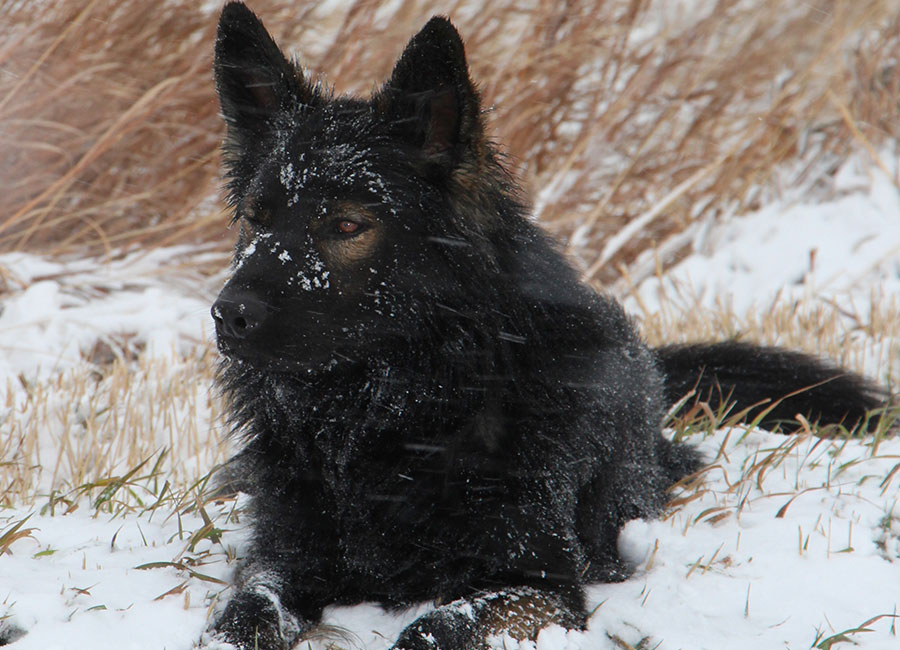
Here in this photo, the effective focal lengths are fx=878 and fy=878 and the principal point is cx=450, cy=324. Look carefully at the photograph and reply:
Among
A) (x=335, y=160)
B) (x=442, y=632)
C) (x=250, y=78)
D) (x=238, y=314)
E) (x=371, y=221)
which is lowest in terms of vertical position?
(x=442, y=632)

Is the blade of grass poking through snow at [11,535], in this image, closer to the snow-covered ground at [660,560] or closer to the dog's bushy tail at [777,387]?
the snow-covered ground at [660,560]

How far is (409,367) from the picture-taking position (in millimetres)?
2836

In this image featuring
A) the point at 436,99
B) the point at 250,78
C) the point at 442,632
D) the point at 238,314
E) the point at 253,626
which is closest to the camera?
the point at 442,632

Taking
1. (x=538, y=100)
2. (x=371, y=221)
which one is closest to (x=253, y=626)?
(x=371, y=221)

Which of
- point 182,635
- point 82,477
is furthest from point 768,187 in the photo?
point 182,635

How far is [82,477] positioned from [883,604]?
118 inches

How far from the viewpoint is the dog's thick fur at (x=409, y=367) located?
265 centimetres

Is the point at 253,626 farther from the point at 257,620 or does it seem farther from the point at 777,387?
the point at 777,387

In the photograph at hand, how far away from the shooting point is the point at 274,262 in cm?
276

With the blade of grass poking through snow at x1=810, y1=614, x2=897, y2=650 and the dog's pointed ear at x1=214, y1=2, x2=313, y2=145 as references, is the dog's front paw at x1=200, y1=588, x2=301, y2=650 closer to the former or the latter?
the blade of grass poking through snow at x1=810, y1=614, x2=897, y2=650

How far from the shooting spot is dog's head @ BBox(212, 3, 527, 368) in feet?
8.86

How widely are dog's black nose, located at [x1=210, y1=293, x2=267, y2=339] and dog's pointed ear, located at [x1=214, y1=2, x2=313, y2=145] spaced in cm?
84

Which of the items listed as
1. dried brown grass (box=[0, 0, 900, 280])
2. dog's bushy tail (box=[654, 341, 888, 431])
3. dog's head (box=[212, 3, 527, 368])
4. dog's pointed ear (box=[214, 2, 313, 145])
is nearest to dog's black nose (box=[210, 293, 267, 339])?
dog's head (box=[212, 3, 527, 368])

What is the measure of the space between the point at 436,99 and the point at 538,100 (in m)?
4.15
